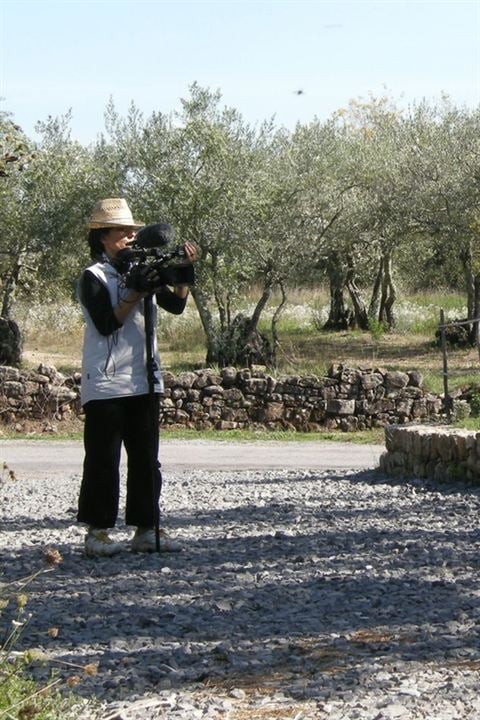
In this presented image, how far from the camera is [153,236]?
706 centimetres

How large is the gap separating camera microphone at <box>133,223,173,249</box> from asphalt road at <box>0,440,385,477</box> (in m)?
7.41

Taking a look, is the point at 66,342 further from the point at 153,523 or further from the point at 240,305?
the point at 153,523

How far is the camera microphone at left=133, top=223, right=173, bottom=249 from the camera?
23.2 feet

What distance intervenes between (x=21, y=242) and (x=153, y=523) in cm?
2443

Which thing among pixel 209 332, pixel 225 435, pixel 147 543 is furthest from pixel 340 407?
pixel 147 543

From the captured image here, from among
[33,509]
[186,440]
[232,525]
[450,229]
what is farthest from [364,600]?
[450,229]

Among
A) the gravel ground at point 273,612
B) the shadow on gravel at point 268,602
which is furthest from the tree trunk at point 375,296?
the shadow on gravel at point 268,602

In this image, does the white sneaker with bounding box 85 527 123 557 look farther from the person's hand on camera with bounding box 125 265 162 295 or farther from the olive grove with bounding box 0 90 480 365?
the olive grove with bounding box 0 90 480 365

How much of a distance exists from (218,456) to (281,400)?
428 centimetres

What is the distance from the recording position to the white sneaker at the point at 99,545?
7270 millimetres

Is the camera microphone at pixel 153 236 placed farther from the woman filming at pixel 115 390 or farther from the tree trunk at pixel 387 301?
A: the tree trunk at pixel 387 301

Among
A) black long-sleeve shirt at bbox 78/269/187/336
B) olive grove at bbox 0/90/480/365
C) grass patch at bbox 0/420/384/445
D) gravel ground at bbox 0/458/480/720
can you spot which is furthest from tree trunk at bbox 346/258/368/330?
black long-sleeve shirt at bbox 78/269/187/336

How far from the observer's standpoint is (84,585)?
21.4 ft

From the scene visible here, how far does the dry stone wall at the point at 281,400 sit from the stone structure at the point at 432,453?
8.35 meters
